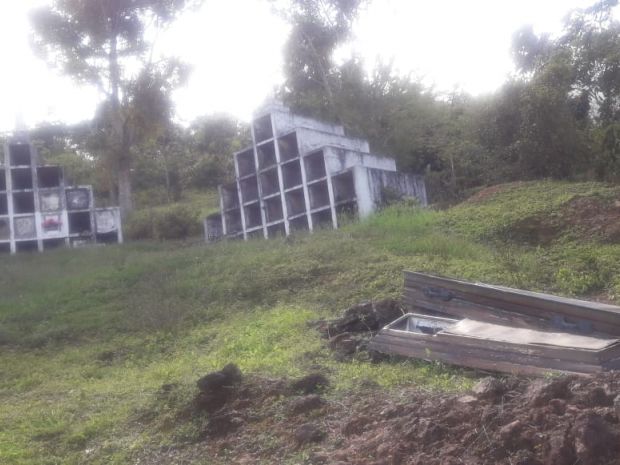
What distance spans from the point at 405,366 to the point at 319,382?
0.91 meters

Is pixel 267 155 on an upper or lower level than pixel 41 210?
upper

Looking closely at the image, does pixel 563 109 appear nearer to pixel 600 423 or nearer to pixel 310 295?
pixel 310 295

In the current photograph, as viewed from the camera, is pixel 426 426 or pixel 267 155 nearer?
pixel 426 426

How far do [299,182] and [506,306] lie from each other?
11.8 m

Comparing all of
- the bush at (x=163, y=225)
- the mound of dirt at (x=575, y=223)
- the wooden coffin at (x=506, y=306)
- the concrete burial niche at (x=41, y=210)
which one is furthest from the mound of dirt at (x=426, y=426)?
the bush at (x=163, y=225)

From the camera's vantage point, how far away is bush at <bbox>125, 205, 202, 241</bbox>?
21359mm

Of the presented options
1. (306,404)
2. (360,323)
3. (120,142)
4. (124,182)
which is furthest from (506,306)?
(120,142)

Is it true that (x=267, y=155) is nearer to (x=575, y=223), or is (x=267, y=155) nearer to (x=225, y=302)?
(x=225, y=302)

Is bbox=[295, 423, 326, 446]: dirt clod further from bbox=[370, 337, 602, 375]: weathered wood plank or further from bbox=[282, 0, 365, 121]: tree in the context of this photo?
bbox=[282, 0, 365, 121]: tree

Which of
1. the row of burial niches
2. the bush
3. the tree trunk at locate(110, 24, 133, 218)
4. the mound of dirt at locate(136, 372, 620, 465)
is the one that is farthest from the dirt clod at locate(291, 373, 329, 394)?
the tree trunk at locate(110, 24, 133, 218)

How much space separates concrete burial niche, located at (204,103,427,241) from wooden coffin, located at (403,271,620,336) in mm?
9049

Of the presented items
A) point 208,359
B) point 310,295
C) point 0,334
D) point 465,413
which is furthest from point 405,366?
point 0,334

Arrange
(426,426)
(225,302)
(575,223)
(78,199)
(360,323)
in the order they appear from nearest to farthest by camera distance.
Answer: (426,426), (360,323), (225,302), (575,223), (78,199)

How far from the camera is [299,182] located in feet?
59.2
